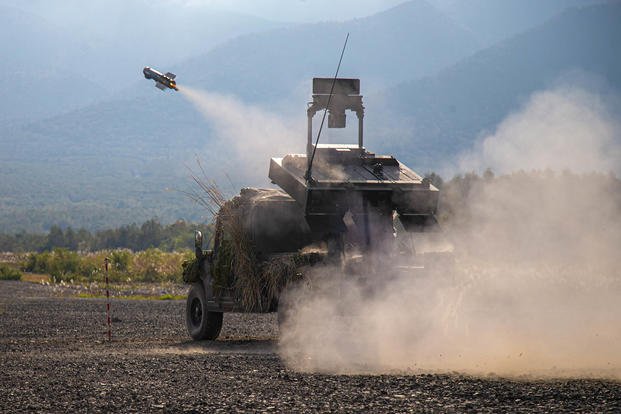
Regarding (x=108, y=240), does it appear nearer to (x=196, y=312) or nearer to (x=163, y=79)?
(x=163, y=79)

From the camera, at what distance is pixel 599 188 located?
74.8 feet

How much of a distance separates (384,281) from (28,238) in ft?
350

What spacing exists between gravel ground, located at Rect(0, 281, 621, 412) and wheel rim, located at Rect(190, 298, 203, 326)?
1.53 ft

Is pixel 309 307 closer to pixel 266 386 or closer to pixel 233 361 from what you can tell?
pixel 233 361

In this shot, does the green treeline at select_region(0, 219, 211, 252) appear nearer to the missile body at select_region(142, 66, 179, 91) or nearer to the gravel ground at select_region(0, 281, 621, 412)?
the missile body at select_region(142, 66, 179, 91)

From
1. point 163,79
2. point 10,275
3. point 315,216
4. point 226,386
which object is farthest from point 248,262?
point 10,275

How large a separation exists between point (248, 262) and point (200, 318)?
2529 mm

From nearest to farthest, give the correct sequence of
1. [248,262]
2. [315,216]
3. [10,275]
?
1. [315,216]
2. [248,262]
3. [10,275]

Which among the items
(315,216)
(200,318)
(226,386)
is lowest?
(226,386)

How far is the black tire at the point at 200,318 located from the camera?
57.8 ft

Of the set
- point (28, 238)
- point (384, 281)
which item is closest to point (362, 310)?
point (384, 281)

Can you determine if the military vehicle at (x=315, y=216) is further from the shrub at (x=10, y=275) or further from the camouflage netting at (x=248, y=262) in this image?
the shrub at (x=10, y=275)

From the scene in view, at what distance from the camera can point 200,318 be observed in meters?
18.1

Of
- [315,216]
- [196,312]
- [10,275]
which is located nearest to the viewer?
[315,216]
